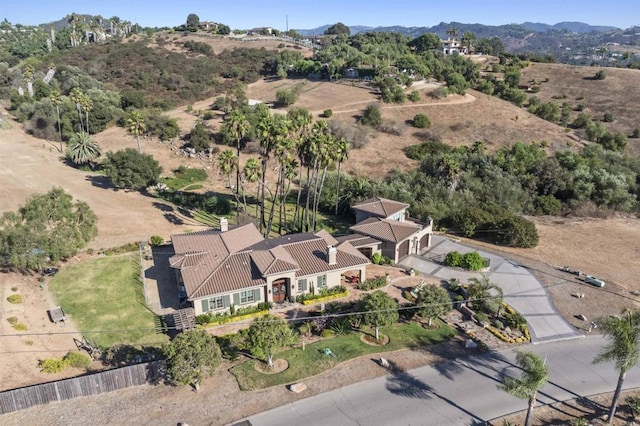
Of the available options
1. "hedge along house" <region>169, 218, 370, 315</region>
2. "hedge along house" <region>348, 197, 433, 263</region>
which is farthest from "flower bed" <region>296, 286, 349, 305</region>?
"hedge along house" <region>348, 197, 433, 263</region>

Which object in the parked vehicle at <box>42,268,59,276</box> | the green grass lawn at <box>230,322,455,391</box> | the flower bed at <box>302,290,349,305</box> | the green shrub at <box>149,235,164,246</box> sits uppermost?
the green shrub at <box>149,235,164,246</box>

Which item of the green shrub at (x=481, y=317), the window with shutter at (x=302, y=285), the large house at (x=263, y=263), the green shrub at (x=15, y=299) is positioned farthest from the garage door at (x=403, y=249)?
the green shrub at (x=15, y=299)

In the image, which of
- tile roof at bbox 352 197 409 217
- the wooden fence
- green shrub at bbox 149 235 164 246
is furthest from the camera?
tile roof at bbox 352 197 409 217

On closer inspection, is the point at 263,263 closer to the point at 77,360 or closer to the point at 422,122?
the point at 77,360

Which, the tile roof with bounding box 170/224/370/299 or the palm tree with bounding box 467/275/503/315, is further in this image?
the palm tree with bounding box 467/275/503/315

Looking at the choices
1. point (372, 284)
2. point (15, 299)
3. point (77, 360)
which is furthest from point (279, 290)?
point (15, 299)

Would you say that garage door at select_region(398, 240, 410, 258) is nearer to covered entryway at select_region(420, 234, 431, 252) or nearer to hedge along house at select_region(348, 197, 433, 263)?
hedge along house at select_region(348, 197, 433, 263)

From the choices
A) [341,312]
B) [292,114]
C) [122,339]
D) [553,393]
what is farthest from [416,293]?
[292,114]

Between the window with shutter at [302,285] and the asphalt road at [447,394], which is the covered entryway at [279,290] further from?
the asphalt road at [447,394]
